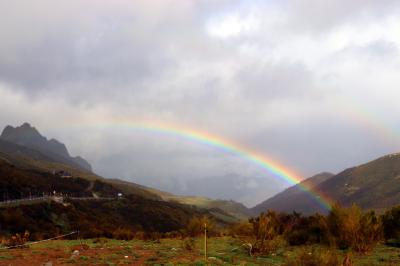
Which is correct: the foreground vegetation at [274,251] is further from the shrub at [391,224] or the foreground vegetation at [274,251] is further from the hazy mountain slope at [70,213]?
the hazy mountain slope at [70,213]

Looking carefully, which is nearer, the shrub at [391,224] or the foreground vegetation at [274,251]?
the foreground vegetation at [274,251]

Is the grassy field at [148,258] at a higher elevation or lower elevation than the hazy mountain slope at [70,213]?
lower

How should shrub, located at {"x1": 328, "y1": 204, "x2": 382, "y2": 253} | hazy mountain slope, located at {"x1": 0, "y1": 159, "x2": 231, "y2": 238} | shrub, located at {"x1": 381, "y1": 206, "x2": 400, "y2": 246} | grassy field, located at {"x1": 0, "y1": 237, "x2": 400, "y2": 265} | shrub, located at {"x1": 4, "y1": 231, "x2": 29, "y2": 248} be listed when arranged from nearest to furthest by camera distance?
grassy field, located at {"x1": 0, "y1": 237, "x2": 400, "y2": 265}
shrub, located at {"x1": 328, "y1": 204, "x2": 382, "y2": 253}
shrub, located at {"x1": 4, "y1": 231, "x2": 29, "y2": 248}
shrub, located at {"x1": 381, "y1": 206, "x2": 400, "y2": 246}
hazy mountain slope, located at {"x1": 0, "y1": 159, "x2": 231, "y2": 238}

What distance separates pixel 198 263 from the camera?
55.4ft

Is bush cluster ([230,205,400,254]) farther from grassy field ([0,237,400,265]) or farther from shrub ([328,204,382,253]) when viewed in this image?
grassy field ([0,237,400,265])

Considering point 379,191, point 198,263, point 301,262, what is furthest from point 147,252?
point 379,191

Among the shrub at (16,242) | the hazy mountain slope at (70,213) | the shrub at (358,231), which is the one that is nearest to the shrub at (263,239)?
the shrub at (358,231)

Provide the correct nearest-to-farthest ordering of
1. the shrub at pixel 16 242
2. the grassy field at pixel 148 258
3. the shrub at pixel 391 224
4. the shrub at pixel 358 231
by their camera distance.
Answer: the grassy field at pixel 148 258, the shrub at pixel 358 231, the shrub at pixel 16 242, the shrub at pixel 391 224

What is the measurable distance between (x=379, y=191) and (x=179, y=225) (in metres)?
100

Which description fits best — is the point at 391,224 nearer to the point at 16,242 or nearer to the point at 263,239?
the point at 263,239

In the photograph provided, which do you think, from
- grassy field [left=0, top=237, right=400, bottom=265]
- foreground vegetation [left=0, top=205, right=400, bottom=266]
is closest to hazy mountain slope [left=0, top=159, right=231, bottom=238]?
foreground vegetation [left=0, top=205, right=400, bottom=266]

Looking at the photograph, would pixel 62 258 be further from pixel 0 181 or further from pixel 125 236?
pixel 0 181

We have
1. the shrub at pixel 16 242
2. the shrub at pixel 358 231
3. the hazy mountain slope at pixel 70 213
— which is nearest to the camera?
the shrub at pixel 358 231

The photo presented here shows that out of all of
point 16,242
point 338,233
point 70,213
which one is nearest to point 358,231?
point 338,233
